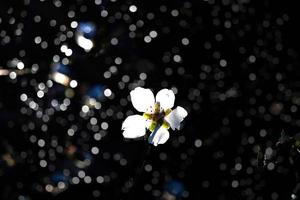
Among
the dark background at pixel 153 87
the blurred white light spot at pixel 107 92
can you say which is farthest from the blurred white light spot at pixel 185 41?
the blurred white light spot at pixel 107 92

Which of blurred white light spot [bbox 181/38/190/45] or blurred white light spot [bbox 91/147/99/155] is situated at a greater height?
blurred white light spot [bbox 181/38/190/45]

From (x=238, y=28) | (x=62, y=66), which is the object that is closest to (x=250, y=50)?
(x=238, y=28)

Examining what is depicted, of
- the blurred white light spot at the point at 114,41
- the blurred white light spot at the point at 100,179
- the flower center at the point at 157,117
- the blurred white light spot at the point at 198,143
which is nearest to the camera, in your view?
the flower center at the point at 157,117

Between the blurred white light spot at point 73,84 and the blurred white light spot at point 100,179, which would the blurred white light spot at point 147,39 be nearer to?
the blurred white light spot at point 73,84

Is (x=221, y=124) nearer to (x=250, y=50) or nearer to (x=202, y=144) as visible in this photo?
(x=202, y=144)

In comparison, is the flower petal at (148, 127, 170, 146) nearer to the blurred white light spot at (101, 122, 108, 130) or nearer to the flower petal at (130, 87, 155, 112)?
the flower petal at (130, 87, 155, 112)

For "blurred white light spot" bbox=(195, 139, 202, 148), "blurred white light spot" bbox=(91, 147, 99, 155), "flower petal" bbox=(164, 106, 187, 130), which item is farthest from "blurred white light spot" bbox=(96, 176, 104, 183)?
"flower petal" bbox=(164, 106, 187, 130)
